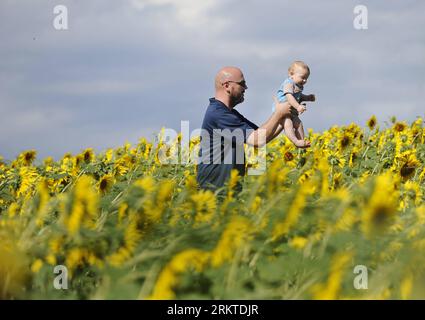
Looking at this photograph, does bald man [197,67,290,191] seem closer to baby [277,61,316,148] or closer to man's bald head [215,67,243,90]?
man's bald head [215,67,243,90]

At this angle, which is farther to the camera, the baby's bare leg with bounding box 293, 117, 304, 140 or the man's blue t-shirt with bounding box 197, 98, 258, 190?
the baby's bare leg with bounding box 293, 117, 304, 140

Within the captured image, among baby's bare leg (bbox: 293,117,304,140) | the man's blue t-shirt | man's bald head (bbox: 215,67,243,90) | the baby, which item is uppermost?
the baby

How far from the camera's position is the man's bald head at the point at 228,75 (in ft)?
17.9

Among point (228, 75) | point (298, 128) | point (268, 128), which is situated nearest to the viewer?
point (268, 128)

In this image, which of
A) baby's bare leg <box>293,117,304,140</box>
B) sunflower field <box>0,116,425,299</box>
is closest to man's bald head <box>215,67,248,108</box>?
baby's bare leg <box>293,117,304,140</box>

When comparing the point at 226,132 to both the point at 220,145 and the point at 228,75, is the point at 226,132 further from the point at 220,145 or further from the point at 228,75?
the point at 228,75

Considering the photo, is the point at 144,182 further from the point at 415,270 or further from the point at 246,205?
the point at 415,270

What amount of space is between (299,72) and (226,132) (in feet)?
8.82

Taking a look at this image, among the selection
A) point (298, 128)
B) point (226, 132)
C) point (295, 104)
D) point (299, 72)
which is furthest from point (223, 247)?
point (299, 72)

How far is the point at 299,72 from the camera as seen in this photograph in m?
7.77

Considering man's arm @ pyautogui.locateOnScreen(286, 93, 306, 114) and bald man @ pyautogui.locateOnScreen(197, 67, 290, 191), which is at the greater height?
man's arm @ pyautogui.locateOnScreen(286, 93, 306, 114)

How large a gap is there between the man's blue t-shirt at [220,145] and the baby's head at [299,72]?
96.3 inches

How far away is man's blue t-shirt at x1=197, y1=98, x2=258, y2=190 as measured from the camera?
530 cm
